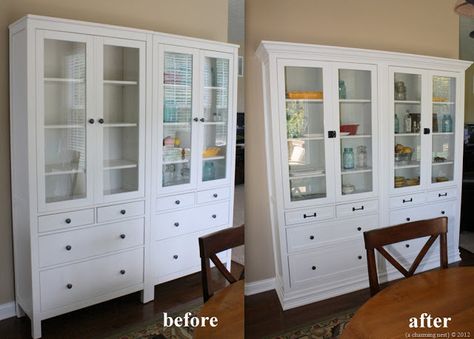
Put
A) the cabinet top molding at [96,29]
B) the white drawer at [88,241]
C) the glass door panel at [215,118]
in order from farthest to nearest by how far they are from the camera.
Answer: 1. the glass door panel at [215,118]
2. the white drawer at [88,241]
3. the cabinet top molding at [96,29]

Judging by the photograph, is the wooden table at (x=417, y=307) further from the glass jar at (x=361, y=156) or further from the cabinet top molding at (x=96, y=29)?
the cabinet top molding at (x=96, y=29)

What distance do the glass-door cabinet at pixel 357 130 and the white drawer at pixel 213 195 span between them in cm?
32

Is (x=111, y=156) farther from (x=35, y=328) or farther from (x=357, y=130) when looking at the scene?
(x=357, y=130)

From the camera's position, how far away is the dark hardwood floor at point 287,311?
0.93 meters

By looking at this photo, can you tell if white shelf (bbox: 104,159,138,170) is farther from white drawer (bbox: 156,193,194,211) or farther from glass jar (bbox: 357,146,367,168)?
glass jar (bbox: 357,146,367,168)

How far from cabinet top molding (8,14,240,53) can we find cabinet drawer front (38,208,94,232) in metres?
0.38

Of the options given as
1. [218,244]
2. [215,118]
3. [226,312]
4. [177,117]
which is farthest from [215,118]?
[226,312]

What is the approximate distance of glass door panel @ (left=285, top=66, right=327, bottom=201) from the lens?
792mm

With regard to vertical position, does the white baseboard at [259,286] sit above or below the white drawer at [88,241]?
below

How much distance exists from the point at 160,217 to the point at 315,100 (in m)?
0.46

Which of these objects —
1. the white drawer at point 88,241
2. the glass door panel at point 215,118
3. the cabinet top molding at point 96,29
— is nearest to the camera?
the cabinet top molding at point 96,29

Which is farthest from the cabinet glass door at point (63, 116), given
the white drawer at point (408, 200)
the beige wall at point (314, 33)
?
the white drawer at point (408, 200)

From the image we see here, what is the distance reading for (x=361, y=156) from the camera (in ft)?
2.68

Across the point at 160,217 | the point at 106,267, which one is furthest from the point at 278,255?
the point at 106,267
